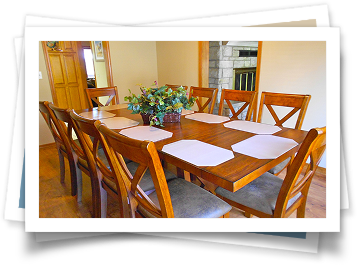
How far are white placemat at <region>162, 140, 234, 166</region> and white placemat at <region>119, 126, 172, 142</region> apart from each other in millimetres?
157

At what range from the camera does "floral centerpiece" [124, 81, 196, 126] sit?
1601mm

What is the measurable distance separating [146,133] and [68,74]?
123 inches

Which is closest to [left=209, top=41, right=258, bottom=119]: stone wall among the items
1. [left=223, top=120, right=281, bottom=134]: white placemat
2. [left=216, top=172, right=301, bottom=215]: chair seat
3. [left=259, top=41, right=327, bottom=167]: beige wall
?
[left=259, top=41, right=327, bottom=167]: beige wall

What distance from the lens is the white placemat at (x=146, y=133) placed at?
139 cm

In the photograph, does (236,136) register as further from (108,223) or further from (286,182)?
(108,223)

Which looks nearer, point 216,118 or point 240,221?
point 240,221

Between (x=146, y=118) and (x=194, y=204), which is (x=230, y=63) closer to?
(x=146, y=118)

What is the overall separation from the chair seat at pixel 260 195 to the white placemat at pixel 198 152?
30 cm

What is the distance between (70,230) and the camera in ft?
3.09

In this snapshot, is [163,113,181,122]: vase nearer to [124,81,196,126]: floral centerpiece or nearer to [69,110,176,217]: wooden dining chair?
[124,81,196,126]: floral centerpiece

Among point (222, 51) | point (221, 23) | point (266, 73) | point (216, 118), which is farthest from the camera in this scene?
point (222, 51)

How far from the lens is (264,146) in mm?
1205

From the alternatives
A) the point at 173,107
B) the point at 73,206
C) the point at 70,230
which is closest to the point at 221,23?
A: the point at 173,107

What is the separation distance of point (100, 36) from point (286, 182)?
111cm
